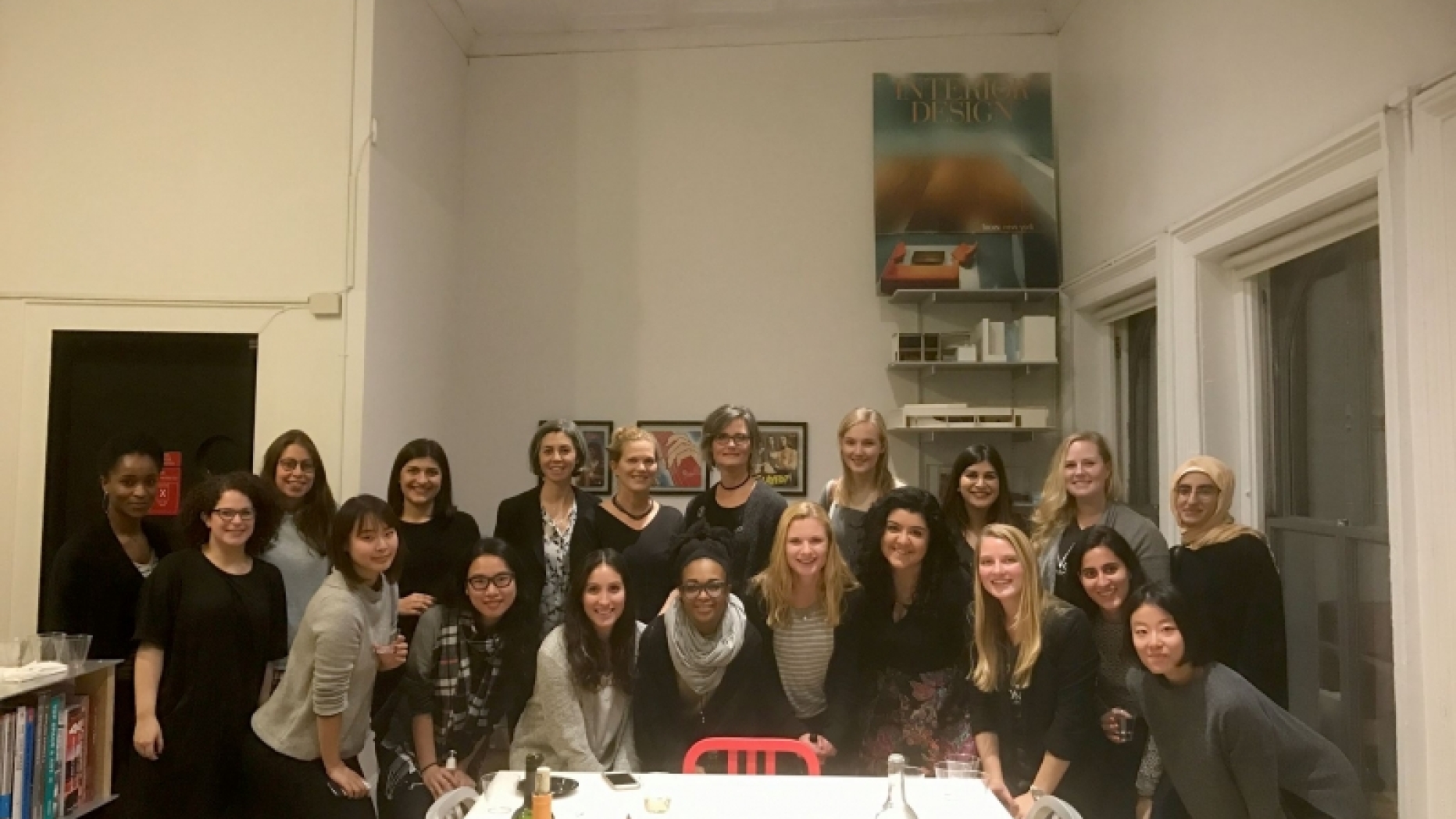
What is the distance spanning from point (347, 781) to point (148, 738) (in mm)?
556

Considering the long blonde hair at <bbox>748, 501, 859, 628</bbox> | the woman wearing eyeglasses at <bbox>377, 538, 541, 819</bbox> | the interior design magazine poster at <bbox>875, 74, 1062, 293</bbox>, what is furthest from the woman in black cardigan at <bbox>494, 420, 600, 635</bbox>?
the interior design magazine poster at <bbox>875, 74, 1062, 293</bbox>

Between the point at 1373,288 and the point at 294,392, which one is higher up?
the point at 1373,288

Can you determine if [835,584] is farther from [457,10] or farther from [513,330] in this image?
[457,10]

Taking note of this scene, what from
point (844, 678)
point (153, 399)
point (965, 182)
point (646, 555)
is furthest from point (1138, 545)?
point (153, 399)

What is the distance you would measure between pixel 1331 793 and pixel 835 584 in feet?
4.10

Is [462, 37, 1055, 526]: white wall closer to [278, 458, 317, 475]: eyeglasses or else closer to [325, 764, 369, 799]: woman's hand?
[278, 458, 317, 475]: eyeglasses

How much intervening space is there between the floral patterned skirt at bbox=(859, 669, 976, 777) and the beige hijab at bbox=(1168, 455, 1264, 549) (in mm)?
769

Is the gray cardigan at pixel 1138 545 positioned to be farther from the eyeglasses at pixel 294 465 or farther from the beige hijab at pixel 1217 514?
the eyeglasses at pixel 294 465

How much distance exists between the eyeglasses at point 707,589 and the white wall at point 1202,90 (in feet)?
6.66

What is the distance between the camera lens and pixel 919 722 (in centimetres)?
252

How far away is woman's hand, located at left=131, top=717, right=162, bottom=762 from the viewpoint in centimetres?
246

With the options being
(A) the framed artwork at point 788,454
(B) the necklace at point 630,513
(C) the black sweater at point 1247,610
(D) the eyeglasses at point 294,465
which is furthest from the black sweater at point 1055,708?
(D) the eyeglasses at point 294,465

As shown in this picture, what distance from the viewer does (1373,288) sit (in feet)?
8.06

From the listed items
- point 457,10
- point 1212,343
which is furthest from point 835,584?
point 457,10
